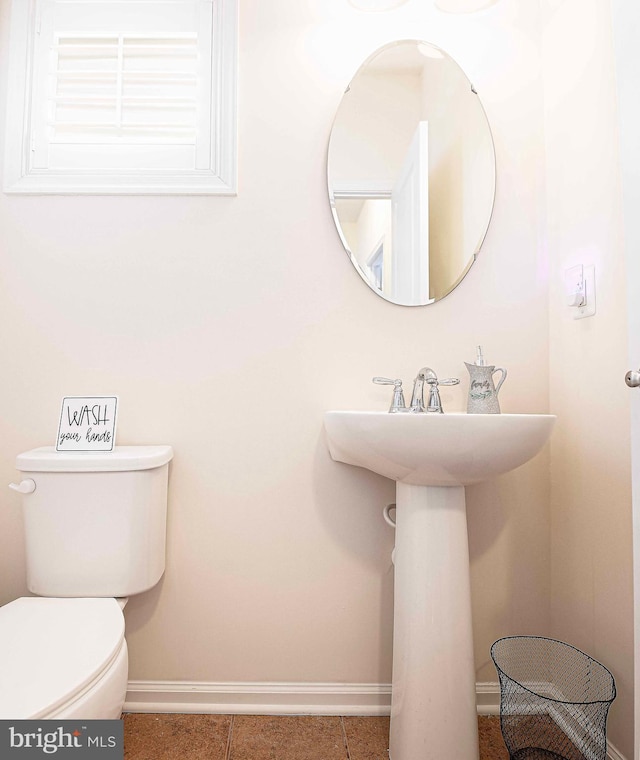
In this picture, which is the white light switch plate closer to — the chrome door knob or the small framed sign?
the chrome door knob

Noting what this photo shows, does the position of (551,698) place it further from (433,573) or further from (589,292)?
(589,292)

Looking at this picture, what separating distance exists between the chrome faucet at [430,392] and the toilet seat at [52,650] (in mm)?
853

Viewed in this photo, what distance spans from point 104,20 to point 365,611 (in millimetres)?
1849

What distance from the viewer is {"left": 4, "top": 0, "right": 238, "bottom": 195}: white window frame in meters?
1.50

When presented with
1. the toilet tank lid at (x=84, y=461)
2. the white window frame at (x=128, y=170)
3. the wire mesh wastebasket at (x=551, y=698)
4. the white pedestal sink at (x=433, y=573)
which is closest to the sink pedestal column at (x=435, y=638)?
the white pedestal sink at (x=433, y=573)

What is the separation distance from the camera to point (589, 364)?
4.35ft

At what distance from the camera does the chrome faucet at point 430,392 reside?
4.52ft

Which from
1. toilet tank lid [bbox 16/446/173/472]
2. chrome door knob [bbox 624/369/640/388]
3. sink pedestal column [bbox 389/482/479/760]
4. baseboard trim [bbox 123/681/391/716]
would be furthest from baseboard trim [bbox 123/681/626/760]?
chrome door knob [bbox 624/369/640/388]

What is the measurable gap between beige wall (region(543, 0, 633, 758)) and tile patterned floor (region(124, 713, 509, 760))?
0.40 metres

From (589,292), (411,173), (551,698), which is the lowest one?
(551,698)

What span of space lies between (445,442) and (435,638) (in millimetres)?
454

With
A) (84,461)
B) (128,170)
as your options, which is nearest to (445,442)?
(84,461)

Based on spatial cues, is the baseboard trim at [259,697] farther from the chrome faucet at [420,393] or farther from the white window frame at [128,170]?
the white window frame at [128,170]

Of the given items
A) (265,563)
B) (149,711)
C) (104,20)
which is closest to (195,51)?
(104,20)
